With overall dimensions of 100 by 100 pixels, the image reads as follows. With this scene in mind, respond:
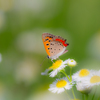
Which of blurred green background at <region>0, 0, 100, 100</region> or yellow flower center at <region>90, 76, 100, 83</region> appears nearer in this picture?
yellow flower center at <region>90, 76, 100, 83</region>

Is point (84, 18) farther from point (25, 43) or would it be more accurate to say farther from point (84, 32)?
point (25, 43)

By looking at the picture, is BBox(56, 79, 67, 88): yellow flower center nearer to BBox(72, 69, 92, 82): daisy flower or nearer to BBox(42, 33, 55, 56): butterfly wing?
BBox(72, 69, 92, 82): daisy flower

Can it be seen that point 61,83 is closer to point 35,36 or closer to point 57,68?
point 57,68

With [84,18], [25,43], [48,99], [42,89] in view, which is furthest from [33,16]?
[48,99]

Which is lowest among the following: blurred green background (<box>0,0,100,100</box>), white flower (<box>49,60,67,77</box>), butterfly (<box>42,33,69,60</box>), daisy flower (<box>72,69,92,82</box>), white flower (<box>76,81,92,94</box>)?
white flower (<box>76,81,92,94</box>)

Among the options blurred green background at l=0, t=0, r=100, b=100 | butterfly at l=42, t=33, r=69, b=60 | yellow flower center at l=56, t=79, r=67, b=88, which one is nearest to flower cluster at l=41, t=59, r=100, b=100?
yellow flower center at l=56, t=79, r=67, b=88

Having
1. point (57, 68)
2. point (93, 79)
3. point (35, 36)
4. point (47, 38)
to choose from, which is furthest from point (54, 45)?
point (35, 36)
